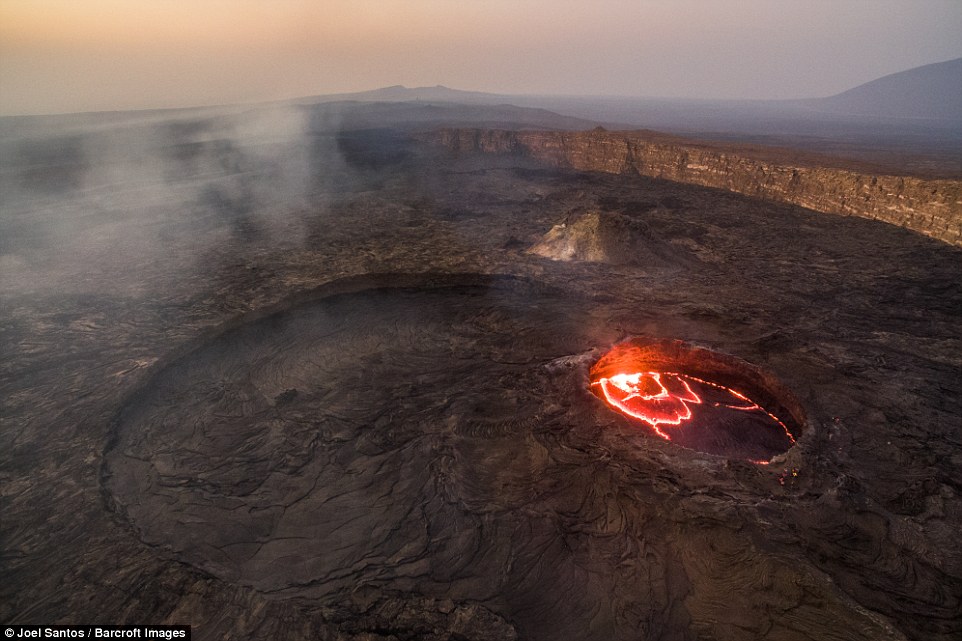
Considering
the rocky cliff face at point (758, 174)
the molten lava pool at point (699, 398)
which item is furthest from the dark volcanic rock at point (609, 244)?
the rocky cliff face at point (758, 174)

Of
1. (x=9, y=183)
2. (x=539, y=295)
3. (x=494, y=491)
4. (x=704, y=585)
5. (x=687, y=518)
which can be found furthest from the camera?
(x=9, y=183)

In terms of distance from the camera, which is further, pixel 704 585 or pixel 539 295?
pixel 539 295

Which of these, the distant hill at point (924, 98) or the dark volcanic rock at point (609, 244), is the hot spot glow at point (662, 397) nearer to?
the dark volcanic rock at point (609, 244)

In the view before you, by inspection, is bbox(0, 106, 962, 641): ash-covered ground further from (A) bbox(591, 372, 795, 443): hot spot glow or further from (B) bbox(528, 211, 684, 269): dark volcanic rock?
(A) bbox(591, 372, 795, 443): hot spot glow

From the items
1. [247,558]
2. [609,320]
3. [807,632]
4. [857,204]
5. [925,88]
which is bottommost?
[247,558]

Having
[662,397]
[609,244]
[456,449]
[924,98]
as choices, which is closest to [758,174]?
[609,244]

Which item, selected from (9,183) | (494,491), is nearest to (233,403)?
(494,491)

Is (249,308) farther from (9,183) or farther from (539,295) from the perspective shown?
(9,183)
